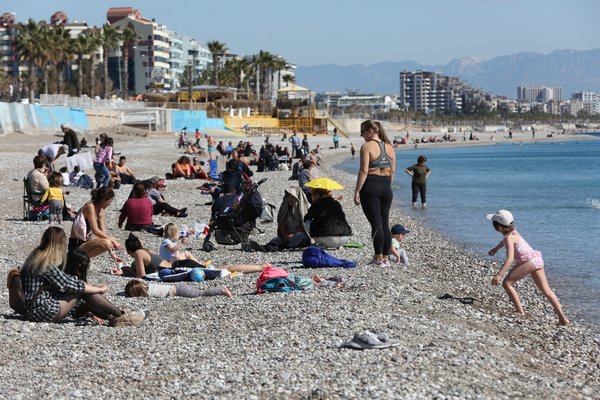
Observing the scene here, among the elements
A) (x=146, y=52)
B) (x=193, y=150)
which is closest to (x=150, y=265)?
(x=193, y=150)

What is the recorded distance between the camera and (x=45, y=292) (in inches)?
354

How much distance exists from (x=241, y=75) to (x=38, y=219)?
11350 cm

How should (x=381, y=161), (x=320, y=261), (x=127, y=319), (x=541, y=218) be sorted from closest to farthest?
1. (x=127, y=319)
2. (x=381, y=161)
3. (x=320, y=261)
4. (x=541, y=218)

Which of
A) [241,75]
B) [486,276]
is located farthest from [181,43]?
[486,276]

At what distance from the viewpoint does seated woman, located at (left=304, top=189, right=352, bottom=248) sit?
1461 centimetres

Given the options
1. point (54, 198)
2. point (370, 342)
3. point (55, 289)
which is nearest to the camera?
point (370, 342)

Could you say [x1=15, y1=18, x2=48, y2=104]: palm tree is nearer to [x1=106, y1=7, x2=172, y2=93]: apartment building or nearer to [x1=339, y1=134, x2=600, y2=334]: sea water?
[x1=339, y1=134, x2=600, y2=334]: sea water

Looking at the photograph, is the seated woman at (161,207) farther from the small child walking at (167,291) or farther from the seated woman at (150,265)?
the small child walking at (167,291)

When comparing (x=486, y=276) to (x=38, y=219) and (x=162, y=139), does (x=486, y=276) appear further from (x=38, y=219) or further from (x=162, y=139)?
(x=162, y=139)

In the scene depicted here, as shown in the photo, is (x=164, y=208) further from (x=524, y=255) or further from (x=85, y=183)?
(x=524, y=255)

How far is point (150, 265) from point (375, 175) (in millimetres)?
2979

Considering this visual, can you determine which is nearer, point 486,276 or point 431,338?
point 431,338

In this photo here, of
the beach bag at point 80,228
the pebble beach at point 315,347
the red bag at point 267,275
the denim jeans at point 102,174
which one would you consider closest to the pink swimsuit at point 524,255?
the pebble beach at point 315,347

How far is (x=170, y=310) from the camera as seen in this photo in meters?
9.99
